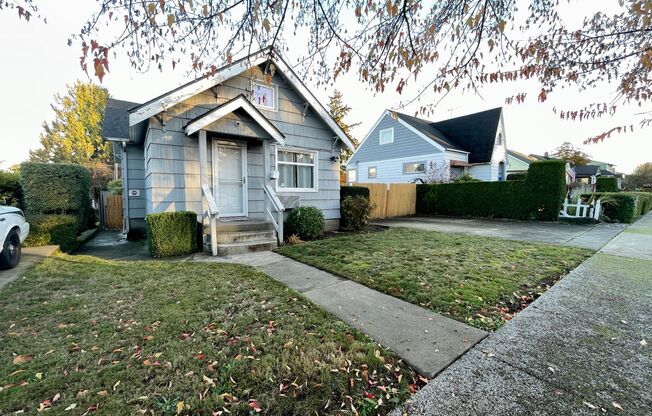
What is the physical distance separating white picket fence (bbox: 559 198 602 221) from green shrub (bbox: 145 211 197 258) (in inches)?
546

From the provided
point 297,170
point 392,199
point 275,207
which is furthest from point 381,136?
point 275,207

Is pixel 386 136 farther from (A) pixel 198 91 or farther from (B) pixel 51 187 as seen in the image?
(B) pixel 51 187

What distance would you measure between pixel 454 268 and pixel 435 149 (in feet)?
50.8

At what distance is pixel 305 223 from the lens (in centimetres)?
780

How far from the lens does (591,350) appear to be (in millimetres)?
2416

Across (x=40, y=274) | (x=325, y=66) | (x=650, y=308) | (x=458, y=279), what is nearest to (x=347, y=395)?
(x=458, y=279)

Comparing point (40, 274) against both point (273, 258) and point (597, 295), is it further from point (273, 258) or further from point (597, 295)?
point (597, 295)

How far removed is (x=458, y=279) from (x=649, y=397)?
2372mm

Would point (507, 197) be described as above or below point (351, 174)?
below

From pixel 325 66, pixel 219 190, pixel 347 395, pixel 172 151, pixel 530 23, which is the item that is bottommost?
pixel 347 395

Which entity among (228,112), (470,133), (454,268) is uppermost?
(470,133)

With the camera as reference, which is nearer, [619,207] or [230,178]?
[230,178]

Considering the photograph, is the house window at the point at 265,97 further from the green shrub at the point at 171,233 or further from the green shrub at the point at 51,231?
the green shrub at the point at 51,231

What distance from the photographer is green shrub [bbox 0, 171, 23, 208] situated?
7621mm
